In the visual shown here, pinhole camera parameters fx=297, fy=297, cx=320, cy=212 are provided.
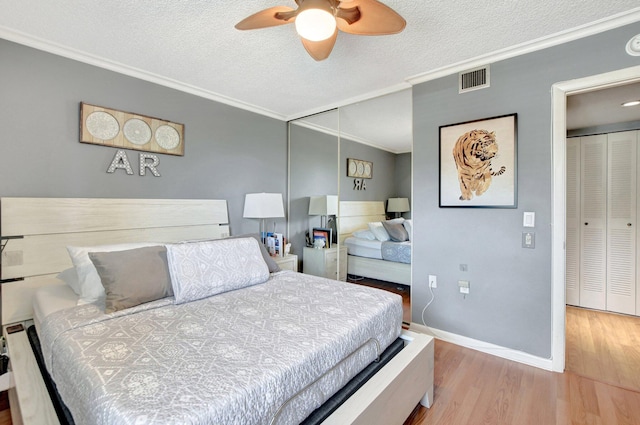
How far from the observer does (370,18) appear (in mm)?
1585

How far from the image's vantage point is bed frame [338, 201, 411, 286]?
10.8ft

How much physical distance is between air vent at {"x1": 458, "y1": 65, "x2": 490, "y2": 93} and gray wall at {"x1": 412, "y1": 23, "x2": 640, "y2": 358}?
2.0 inches

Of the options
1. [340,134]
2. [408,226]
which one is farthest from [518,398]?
[340,134]

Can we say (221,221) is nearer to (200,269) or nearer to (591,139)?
(200,269)

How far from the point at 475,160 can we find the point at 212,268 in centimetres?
227

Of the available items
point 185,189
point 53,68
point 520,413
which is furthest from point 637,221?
point 53,68

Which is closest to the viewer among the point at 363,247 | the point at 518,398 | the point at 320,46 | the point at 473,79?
the point at 320,46

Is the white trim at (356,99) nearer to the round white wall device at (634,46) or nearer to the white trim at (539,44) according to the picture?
the white trim at (539,44)

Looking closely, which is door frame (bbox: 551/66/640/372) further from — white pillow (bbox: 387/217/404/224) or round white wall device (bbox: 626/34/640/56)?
white pillow (bbox: 387/217/404/224)

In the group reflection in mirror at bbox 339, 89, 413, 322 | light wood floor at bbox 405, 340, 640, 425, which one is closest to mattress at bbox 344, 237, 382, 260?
reflection in mirror at bbox 339, 89, 413, 322

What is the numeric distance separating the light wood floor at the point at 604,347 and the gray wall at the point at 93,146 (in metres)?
3.35

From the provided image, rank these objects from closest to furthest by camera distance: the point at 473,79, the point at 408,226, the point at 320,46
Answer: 1. the point at 320,46
2. the point at 473,79
3. the point at 408,226

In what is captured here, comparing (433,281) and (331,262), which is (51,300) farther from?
(433,281)

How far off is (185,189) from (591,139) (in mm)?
4626
